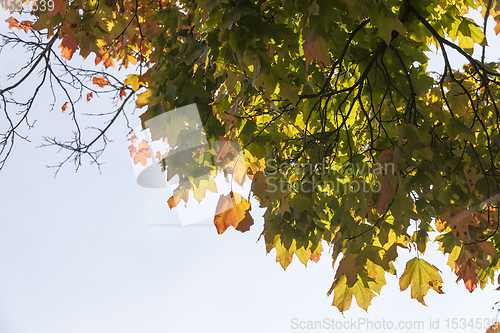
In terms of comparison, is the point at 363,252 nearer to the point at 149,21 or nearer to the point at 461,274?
the point at 461,274

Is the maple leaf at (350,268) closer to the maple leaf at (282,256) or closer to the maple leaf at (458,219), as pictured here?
the maple leaf at (458,219)

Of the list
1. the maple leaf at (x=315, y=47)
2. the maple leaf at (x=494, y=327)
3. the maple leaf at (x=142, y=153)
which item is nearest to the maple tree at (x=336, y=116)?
the maple leaf at (x=315, y=47)

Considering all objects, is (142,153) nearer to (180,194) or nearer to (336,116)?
(180,194)

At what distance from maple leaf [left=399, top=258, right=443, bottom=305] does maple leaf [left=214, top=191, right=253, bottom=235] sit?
1237 mm

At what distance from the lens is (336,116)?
2.57 meters

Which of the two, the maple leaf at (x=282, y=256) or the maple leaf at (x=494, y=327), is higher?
the maple leaf at (x=282, y=256)

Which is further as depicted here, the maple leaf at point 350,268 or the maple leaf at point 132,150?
the maple leaf at point 132,150

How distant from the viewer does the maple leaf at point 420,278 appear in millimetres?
2861

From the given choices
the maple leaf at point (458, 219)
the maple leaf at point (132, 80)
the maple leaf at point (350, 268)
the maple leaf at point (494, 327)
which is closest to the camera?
the maple leaf at point (458, 219)

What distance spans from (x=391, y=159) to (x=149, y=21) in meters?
A: 2.47

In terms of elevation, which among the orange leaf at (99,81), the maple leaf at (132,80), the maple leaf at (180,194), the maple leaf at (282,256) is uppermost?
the orange leaf at (99,81)

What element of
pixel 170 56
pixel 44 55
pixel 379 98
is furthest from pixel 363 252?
pixel 44 55

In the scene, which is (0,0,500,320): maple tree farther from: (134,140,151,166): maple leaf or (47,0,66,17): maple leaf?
(134,140,151,166): maple leaf

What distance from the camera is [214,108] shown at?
8.14 ft
